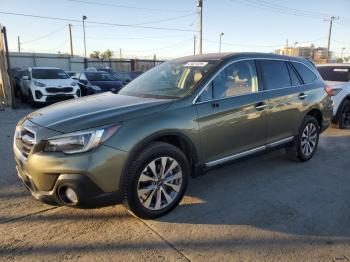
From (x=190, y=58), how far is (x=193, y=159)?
5.28ft

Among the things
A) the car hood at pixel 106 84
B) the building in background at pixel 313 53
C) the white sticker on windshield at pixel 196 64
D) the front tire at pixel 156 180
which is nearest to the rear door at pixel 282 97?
the white sticker on windshield at pixel 196 64

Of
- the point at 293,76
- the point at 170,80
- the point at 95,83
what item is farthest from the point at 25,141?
the point at 95,83

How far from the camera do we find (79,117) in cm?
325

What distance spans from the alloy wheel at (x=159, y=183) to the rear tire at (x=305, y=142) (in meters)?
2.47

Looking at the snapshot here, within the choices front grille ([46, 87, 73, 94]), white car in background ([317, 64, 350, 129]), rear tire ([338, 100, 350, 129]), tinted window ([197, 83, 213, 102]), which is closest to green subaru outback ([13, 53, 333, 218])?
tinted window ([197, 83, 213, 102])

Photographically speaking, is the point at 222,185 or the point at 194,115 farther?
the point at 222,185

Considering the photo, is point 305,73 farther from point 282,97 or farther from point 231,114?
point 231,114

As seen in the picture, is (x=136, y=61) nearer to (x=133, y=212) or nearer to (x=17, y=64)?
(x=17, y=64)

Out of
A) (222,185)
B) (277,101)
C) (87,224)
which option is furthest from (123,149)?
(277,101)

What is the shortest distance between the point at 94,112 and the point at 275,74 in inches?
110

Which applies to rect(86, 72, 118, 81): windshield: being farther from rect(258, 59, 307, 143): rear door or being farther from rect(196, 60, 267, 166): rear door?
rect(196, 60, 267, 166): rear door

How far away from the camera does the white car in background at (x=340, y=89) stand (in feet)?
26.3

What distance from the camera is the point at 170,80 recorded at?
168 inches

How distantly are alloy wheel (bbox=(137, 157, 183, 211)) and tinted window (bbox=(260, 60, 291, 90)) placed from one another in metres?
1.96
